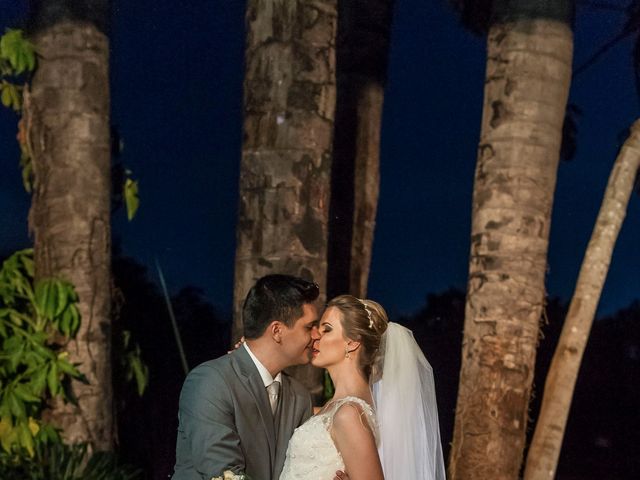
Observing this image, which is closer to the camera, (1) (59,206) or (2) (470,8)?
(1) (59,206)

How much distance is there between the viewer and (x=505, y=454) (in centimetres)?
687

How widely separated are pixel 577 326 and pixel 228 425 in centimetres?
395

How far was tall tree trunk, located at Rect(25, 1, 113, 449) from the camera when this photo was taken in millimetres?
7004

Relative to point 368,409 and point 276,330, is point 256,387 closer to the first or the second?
point 276,330

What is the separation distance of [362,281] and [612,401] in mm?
7247

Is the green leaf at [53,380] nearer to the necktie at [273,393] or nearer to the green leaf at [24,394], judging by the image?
the green leaf at [24,394]

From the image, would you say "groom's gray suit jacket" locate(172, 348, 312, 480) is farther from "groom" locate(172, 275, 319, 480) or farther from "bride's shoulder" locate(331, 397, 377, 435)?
"bride's shoulder" locate(331, 397, 377, 435)

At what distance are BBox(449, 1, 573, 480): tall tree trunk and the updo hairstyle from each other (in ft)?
6.77

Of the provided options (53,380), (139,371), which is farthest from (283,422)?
(139,371)

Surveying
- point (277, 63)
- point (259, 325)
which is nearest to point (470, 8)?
point (277, 63)

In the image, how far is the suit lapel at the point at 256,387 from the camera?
4684mm

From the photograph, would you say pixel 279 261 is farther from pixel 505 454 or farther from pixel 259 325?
pixel 505 454

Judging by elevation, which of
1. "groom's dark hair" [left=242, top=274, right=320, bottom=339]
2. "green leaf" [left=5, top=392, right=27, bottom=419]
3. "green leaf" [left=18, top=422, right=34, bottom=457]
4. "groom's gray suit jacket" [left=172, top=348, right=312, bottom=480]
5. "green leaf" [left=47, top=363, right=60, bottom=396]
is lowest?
"green leaf" [left=18, top=422, right=34, bottom=457]

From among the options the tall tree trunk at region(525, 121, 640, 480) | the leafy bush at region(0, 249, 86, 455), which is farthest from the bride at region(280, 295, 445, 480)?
the leafy bush at region(0, 249, 86, 455)
